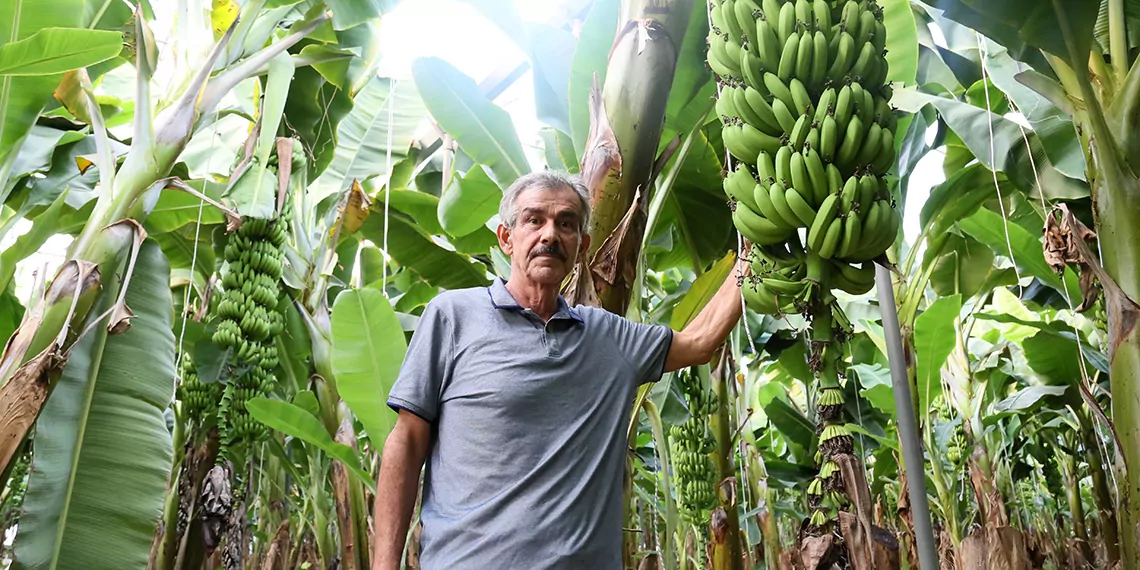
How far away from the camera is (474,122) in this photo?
2.16 metres

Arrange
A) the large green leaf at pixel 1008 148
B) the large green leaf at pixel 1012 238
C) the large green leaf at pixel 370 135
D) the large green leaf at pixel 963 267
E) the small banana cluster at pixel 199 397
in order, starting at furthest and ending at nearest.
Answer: the large green leaf at pixel 963 267
the large green leaf at pixel 370 135
the small banana cluster at pixel 199 397
the large green leaf at pixel 1012 238
the large green leaf at pixel 1008 148

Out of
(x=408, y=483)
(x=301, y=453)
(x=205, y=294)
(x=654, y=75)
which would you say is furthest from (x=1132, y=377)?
(x=301, y=453)

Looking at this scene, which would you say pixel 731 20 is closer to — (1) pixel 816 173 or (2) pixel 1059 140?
(1) pixel 816 173

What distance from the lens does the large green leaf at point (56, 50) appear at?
1438 mm

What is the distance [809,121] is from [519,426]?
25.7 inches

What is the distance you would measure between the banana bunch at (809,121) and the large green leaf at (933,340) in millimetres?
1399

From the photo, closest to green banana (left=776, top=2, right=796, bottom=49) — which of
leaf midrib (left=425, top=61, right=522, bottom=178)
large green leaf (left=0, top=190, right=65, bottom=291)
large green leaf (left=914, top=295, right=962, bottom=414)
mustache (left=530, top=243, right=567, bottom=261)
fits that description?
mustache (left=530, top=243, right=567, bottom=261)

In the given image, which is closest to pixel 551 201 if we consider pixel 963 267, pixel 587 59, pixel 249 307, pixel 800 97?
pixel 800 97

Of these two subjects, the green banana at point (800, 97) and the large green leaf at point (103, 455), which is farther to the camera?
the large green leaf at point (103, 455)

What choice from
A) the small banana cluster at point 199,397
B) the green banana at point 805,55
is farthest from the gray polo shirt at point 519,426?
the small banana cluster at point 199,397

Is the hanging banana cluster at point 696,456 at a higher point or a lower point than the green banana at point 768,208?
lower

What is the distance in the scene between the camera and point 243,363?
2.51 metres

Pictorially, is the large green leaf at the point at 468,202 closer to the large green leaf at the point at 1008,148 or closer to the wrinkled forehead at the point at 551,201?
the wrinkled forehead at the point at 551,201

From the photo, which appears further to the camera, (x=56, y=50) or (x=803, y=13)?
(x=56, y=50)
